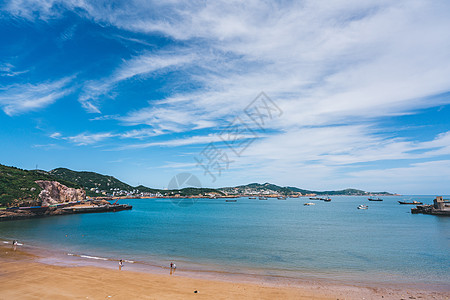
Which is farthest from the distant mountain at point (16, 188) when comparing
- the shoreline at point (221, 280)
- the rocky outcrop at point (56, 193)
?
the shoreline at point (221, 280)

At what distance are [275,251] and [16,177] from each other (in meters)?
104

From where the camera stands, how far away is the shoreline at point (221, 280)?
18.3m

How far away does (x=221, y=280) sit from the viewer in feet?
69.8

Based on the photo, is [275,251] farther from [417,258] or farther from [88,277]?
[88,277]

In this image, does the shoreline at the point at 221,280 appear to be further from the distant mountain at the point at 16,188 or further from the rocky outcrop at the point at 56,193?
the rocky outcrop at the point at 56,193

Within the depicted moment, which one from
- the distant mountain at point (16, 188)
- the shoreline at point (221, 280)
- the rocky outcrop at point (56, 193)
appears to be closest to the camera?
the shoreline at point (221, 280)

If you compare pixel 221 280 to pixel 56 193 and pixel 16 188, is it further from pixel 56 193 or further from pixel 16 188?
pixel 56 193

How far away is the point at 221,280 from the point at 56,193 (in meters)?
113

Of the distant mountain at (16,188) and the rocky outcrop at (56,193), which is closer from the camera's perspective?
the distant mountain at (16,188)

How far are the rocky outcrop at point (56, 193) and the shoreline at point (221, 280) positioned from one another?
78092mm

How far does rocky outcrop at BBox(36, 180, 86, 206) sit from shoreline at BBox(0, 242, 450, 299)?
78092mm

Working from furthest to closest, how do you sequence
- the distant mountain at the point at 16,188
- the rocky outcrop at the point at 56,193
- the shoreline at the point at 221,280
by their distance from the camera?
the rocky outcrop at the point at 56,193
the distant mountain at the point at 16,188
the shoreline at the point at 221,280

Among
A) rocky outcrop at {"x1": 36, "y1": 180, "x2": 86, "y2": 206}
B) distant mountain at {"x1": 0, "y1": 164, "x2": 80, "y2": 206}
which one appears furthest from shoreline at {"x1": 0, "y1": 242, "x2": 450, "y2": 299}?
rocky outcrop at {"x1": 36, "y1": 180, "x2": 86, "y2": 206}

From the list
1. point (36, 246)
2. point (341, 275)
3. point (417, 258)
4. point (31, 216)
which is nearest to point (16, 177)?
point (31, 216)
